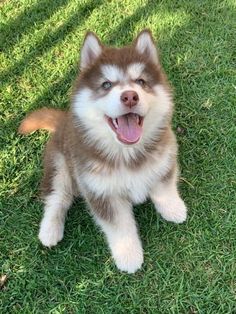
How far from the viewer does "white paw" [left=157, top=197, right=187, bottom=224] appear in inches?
128

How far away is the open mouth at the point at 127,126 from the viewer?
2.73 meters

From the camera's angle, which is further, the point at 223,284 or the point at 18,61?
the point at 18,61

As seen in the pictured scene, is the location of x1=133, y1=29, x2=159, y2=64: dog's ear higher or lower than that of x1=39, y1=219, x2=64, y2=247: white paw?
higher

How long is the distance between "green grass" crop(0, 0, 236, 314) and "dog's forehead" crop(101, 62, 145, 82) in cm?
98

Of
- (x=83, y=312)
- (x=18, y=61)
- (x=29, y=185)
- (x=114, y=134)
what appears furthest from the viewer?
A: (x=18, y=61)

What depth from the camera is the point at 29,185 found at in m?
3.61

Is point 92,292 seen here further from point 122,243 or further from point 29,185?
point 29,185

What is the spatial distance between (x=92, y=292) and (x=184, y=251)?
1.97 ft

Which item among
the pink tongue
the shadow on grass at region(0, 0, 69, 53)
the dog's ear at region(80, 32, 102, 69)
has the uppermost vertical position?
the dog's ear at region(80, 32, 102, 69)

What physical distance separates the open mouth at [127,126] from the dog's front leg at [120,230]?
0.46 meters

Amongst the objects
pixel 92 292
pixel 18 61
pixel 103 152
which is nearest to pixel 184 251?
pixel 92 292

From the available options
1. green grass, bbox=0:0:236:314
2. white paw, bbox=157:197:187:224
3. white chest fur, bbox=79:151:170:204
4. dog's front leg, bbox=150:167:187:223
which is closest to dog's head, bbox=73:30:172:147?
white chest fur, bbox=79:151:170:204

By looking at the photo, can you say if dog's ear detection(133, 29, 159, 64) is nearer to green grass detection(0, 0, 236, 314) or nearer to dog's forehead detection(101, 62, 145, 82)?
dog's forehead detection(101, 62, 145, 82)

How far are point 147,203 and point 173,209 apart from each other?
0.78 ft
